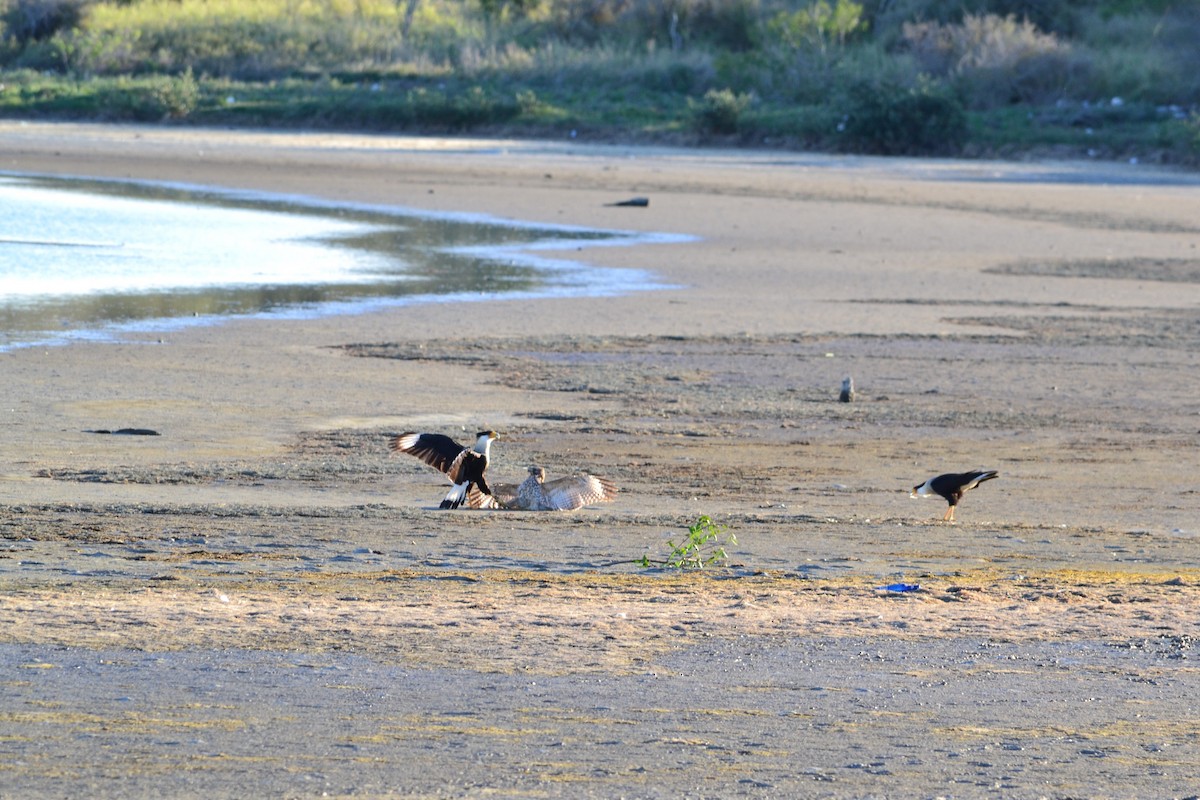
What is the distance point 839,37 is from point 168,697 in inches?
1959

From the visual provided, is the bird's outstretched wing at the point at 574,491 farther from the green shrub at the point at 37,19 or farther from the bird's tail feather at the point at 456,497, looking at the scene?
the green shrub at the point at 37,19

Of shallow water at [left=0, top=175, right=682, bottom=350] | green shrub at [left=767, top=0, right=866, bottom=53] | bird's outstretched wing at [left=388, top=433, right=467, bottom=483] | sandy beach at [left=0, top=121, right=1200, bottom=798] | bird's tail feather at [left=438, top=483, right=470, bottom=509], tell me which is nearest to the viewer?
sandy beach at [left=0, top=121, right=1200, bottom=798]

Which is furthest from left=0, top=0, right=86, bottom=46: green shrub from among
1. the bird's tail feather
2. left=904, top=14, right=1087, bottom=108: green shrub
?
the bird's tail feather

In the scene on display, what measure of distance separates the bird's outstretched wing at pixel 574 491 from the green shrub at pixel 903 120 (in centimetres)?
3502

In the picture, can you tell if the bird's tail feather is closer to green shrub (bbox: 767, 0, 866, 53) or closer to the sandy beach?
the sandy beach

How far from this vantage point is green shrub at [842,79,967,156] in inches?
1646

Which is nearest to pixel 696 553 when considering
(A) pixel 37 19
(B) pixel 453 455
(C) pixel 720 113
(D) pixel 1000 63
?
(B) pixel 453 455

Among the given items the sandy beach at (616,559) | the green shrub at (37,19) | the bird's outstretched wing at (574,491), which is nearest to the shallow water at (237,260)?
the sandy beach at (616,559)

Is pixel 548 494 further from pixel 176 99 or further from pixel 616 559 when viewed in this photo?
pixel 176 99

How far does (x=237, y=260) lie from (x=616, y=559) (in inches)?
504

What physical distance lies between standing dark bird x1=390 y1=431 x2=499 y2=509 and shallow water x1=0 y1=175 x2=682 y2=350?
19.7 ft

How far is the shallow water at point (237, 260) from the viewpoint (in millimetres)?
15266

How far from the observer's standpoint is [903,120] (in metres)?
42.1

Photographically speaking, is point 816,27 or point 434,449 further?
point 816,27
